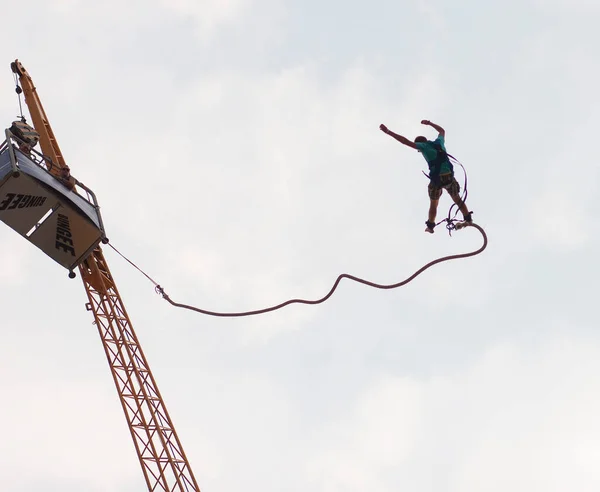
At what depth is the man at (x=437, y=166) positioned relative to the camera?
939 inches

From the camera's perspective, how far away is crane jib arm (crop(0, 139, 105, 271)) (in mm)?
32250

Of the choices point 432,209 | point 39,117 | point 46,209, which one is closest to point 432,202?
point 432,209

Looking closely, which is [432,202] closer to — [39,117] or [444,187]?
[444,187]

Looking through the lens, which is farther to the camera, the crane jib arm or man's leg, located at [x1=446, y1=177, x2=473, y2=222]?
the crane jib arm

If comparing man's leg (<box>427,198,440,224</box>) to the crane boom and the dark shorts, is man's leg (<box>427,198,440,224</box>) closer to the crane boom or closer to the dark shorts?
the dark shorts

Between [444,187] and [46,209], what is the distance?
46.2 ft

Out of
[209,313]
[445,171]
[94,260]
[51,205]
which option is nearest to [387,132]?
[445,171]

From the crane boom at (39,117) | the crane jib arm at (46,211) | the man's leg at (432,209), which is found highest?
the crane boom at (39,117)

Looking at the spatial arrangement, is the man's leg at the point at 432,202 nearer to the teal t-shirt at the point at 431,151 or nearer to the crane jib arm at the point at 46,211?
the teal t-shirt at the point at 431,151

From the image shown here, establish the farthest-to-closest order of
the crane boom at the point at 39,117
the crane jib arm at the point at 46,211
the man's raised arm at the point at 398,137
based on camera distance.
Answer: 1. the crane boom at the point at 39,117
2. the crane jib arm at the point at 46,211
3. the man's raised arm at the point at 398,137

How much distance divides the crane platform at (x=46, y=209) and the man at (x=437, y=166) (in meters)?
13.4

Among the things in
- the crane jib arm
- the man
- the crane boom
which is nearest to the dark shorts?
the man

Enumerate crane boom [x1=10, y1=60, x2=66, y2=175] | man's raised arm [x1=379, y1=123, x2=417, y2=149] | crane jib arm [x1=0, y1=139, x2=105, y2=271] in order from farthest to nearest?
crane boom [x1=10, y1=60, x2=66, y2=175]
crane jib arm [x1=0, y1=139, x2=105, y2=271]
man's raised arm [x1=379, y1=123, x2=417, y2=149]

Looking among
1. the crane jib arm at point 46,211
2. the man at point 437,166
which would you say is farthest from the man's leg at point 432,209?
the crane jib arm at point 46,211
